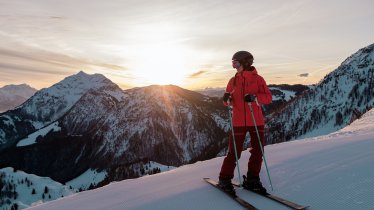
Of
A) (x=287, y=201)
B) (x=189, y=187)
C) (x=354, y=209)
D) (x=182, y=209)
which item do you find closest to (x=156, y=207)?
(x=182, y=209)

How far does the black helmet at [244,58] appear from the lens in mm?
8648

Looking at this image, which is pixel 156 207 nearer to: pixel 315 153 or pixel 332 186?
pixel 332 186

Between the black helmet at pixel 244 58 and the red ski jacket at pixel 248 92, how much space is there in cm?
18

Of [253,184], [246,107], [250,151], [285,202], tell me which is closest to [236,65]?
[246,107]

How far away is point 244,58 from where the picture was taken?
8.64 meters

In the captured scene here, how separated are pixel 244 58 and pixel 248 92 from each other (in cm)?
79

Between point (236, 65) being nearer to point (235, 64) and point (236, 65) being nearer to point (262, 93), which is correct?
point (235, 64)

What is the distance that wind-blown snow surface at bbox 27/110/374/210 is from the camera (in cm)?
631

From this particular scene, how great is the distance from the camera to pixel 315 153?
10.3 metres

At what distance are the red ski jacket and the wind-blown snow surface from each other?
145 centimetres

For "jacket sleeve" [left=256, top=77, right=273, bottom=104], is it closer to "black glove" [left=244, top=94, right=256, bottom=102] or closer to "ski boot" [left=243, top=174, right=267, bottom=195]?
"black glove" [left=244, top=94, right=256, bottom=102]

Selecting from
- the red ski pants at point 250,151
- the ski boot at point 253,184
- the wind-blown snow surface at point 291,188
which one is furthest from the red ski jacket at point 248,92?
the wind-blown snow surface at point 291,188

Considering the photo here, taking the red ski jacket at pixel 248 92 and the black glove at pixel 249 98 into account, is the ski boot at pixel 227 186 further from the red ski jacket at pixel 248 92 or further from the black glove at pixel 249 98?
the black glove at pixel 249 98

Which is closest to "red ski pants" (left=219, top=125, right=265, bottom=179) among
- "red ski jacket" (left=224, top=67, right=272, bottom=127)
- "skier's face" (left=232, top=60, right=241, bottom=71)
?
"red ski jacket" (left=224, top=67, right=272, bottom=127)
